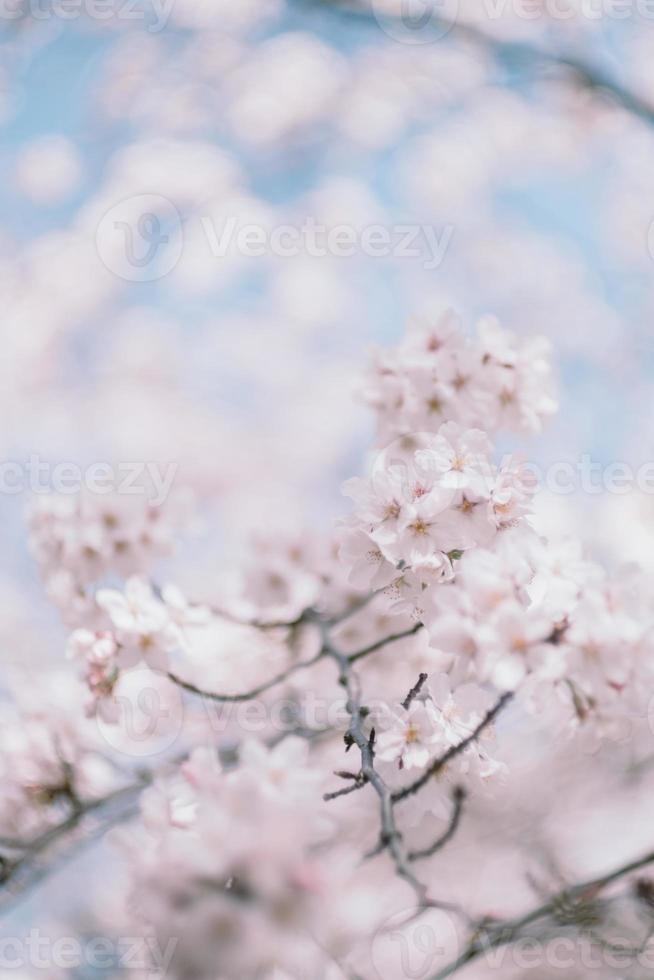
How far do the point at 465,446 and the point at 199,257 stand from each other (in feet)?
22.8

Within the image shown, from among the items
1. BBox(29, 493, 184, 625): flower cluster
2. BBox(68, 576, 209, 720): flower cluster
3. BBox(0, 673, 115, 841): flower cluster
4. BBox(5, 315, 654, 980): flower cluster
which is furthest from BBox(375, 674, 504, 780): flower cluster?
BBox(0, 673, 115, 841): flower cluster

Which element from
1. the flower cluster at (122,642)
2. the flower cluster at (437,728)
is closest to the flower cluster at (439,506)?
the flower cluster at (437,728)

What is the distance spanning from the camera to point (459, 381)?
1792mm

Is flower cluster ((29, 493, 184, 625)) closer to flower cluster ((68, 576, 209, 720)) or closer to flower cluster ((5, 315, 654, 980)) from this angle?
flower cluster ((5, 315, 654, 980))

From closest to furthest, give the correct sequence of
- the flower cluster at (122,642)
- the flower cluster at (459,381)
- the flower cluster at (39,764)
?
the flower cluster at (122,642), the flower cluster at (459,381), the flower cluster at (39,764)

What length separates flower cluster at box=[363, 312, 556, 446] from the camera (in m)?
1.78

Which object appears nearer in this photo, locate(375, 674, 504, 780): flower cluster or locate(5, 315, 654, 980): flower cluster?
locate(5, 315, 654, 980): flower cluster

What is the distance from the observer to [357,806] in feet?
11.6

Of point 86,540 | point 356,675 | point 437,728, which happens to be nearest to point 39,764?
point 86,540

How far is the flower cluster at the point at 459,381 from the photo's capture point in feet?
5.85

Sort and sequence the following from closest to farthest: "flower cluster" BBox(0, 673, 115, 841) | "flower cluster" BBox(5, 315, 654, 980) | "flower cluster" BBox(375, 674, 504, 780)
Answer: "flower cluster" BBox(5, 315, 654, 980)
"flower cluster" BBox(375, 674, 504, 780)
"flower cluster" BBox(0, 673, 115, 841)

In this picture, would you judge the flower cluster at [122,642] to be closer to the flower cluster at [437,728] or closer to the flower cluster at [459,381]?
the flower cluster at [437,728]

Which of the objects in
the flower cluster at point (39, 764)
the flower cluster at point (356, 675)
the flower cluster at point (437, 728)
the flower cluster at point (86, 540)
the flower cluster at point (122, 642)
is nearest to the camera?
the flower cluster at point (356, 675)

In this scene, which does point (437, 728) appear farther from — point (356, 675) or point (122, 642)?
point (122, 642)
